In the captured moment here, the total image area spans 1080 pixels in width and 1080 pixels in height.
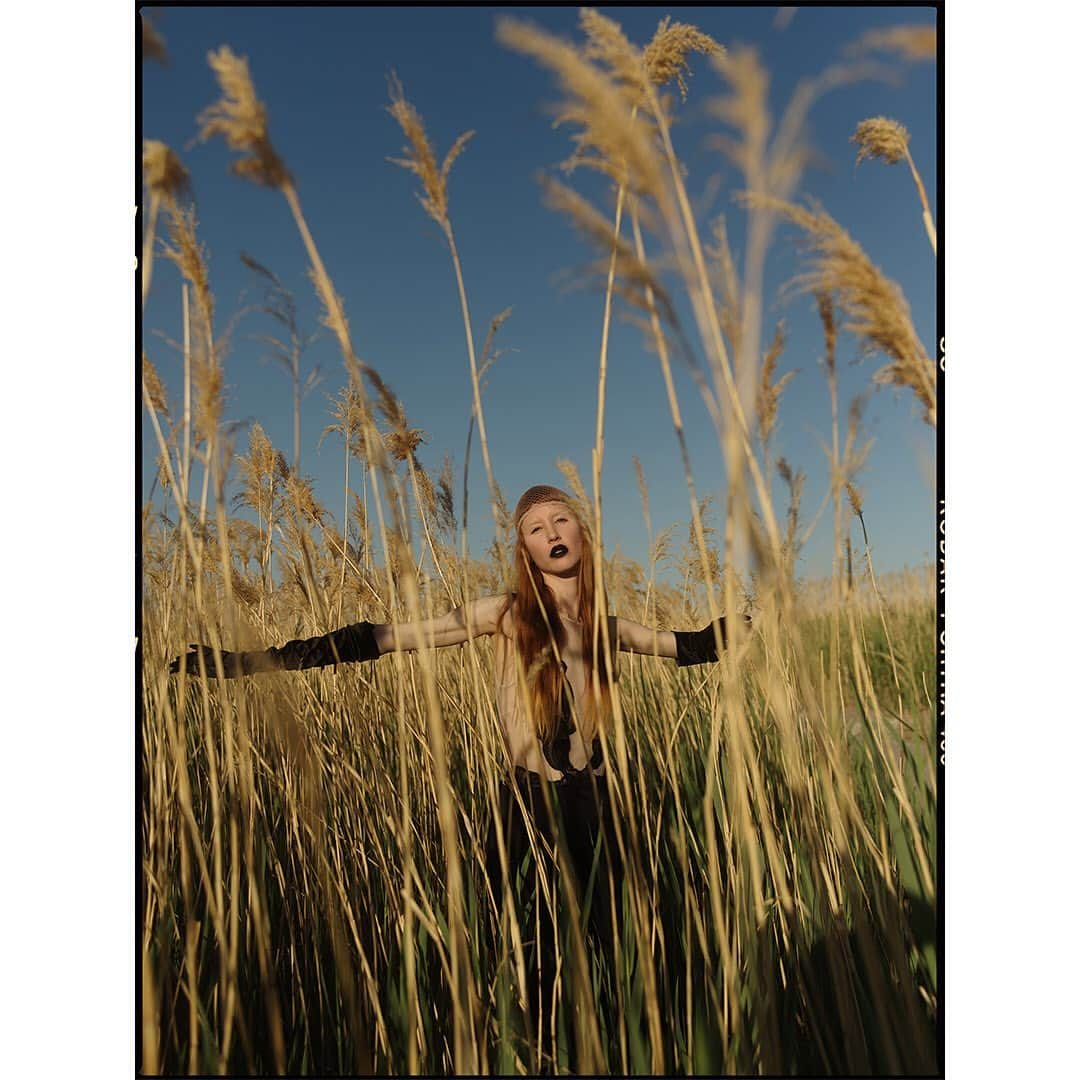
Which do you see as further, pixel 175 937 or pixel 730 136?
pixel 175 937

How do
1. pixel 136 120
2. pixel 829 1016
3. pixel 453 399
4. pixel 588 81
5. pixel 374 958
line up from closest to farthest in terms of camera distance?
pixel 588 81
pixel 829 1016
pixel 374 958
pixel 136 120
pixel 453 399

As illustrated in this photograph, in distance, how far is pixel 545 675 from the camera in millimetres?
1324

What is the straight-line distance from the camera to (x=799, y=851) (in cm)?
123

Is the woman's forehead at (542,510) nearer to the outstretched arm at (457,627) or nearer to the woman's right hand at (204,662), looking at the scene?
the outstretched arm at (457,627)

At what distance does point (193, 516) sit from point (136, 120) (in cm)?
71

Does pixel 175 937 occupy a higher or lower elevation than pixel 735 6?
lower

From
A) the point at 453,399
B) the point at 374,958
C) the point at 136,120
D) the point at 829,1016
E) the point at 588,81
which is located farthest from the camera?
the point at 453,399

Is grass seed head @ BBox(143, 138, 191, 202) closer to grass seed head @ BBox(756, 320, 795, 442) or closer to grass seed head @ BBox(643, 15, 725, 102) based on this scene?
grass seed head @ BBox(643, 15, 725, 102)

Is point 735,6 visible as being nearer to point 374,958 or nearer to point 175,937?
point 374,958

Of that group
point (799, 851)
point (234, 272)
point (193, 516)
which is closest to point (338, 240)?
point (234, 272)

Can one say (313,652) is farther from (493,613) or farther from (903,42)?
(903,42)

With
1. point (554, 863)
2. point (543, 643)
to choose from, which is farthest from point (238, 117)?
point (554, 863)

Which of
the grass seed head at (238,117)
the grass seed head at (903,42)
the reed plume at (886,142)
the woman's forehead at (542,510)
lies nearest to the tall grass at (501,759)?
the grass seed head at (238,117)

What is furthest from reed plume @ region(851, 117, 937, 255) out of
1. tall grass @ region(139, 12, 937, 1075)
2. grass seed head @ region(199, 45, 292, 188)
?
grass seed head @ region(199, 45, 292, 188)
